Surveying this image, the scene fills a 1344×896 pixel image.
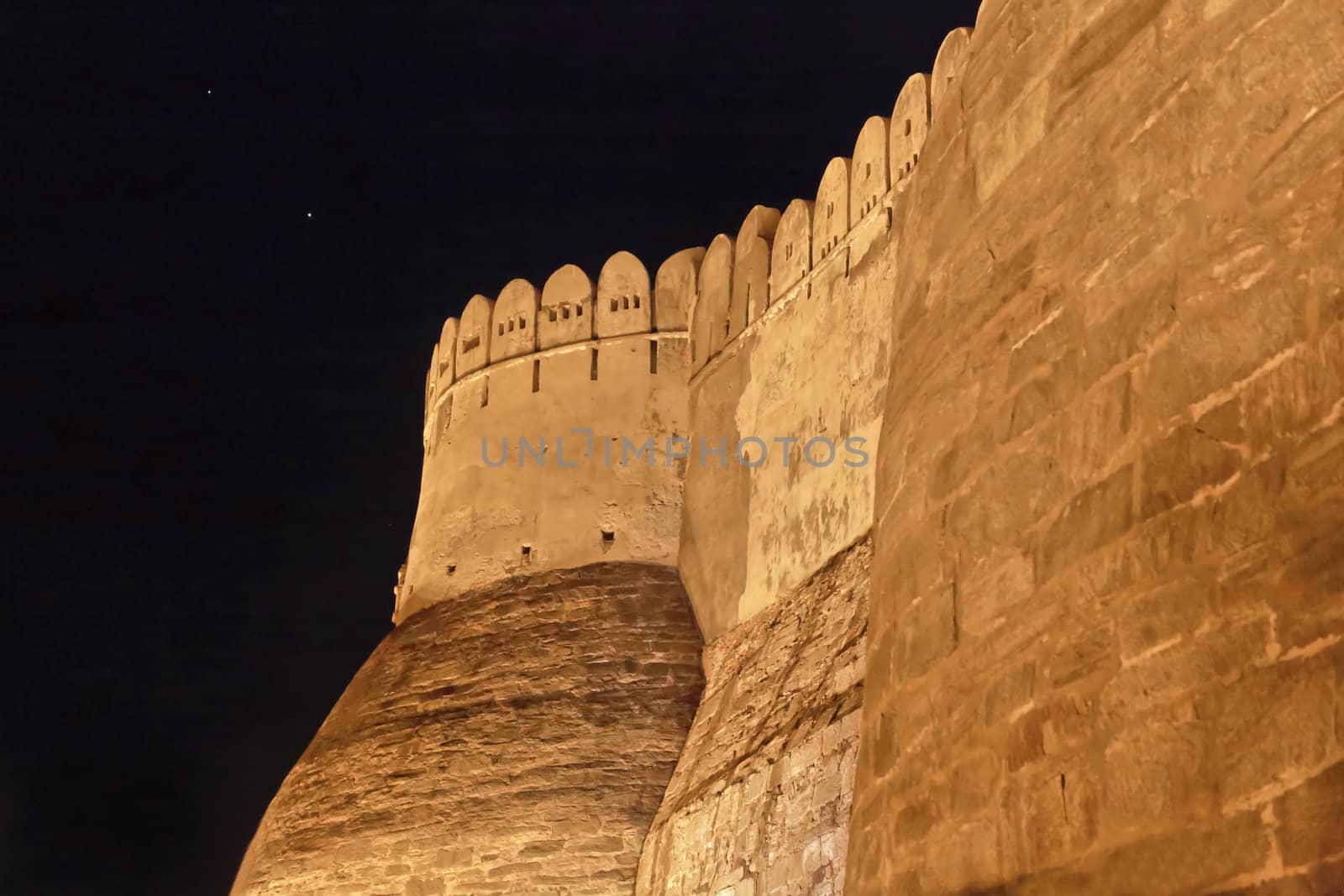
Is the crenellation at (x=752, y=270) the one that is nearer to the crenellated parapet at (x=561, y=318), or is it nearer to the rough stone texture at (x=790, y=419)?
the rough stone texture at (x=790, y=419)

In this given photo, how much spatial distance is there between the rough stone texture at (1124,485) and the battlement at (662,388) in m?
5.38

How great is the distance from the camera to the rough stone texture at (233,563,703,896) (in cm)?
903

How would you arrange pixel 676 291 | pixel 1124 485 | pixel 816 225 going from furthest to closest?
pixel 676 291 < pixel 816 225 < pixel 1124 485

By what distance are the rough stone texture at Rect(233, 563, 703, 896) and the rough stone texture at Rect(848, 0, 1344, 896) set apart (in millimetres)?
5976

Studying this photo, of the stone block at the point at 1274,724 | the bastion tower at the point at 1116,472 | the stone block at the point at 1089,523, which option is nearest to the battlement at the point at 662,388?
the bastion tower at the point at 1116,472

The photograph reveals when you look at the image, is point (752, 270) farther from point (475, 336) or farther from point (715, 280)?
point (475, 336)

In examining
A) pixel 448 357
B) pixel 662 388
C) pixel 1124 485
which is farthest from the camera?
pixel 448 357

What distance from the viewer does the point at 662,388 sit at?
11094mm

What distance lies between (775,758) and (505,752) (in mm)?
2333

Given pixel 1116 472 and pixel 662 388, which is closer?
pixel 1116 472

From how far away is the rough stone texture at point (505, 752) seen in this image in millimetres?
9031

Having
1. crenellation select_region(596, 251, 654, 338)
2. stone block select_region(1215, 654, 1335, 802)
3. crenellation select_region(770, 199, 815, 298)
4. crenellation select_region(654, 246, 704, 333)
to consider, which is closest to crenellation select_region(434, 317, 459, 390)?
crenellation select_region(596, 251, 654, 338)

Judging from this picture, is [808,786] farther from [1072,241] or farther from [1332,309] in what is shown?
[1332,309]

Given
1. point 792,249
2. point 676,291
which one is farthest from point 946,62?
point 676,291
